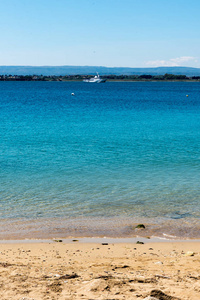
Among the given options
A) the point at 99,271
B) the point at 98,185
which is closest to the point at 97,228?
the point at 99,271

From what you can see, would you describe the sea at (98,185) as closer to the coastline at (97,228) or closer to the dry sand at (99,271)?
the coastline at (97,228)

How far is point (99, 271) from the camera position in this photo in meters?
7.95

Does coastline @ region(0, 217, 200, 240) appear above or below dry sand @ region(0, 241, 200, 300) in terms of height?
below

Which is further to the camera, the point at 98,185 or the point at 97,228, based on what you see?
the point at 98,185

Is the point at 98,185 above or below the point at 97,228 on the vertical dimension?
above

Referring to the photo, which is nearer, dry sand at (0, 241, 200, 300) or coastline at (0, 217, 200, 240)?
dry sand at (0, 241, 200, 300)

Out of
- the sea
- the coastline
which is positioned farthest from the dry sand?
the sea

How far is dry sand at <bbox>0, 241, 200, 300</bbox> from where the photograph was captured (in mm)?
6719

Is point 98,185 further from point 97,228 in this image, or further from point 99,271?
point 99,271

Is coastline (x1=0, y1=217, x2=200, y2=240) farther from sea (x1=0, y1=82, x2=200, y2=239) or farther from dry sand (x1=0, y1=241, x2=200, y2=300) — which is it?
dry sand (x1=0, y1=241, x2=200, y2=300)

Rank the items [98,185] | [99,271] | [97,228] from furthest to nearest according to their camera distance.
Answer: [98,185]
[97,228]
[99,271]

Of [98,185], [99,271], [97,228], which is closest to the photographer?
[99,271]

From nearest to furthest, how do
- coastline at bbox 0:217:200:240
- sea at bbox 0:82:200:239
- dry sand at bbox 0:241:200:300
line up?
1. dry sand at bbox 0:241:200:300
2. coastline at bbox 0:217:200:240
3. sea at bbox 0:82:200:239

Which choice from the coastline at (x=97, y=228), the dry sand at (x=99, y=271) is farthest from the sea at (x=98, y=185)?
the dry sand at (x=99, y=271)
